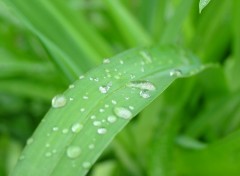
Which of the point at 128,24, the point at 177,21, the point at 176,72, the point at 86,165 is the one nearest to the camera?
the point at 86,165

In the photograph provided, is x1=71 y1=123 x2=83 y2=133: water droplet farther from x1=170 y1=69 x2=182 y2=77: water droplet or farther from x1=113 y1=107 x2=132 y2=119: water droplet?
x1=170 y1=69 x2=182 y2=77: water droplet

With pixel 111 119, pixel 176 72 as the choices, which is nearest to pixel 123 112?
pixel 111 119

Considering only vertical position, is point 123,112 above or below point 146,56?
below

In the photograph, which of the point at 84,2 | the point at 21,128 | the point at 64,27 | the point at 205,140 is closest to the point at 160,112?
the point at 205,140

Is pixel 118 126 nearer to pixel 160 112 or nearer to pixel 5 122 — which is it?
pixel 160 112

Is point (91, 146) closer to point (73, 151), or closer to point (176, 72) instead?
point (73, 151)

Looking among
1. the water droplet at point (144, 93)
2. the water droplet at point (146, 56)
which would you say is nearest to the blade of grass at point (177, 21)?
the water droplet at point (146, 56)
